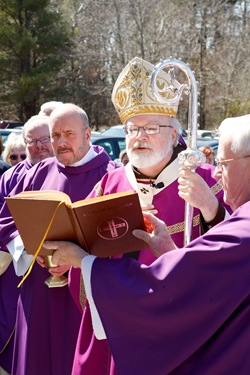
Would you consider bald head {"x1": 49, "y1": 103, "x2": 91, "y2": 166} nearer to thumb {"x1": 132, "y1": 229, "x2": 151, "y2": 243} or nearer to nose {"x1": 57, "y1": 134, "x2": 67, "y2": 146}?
nose {"x1": 57, "y1": 134, "x2": 67, "y2": 146}

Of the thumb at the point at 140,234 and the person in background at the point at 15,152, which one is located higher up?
the thumb at the point at 140,234

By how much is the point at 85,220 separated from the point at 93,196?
1.04 m

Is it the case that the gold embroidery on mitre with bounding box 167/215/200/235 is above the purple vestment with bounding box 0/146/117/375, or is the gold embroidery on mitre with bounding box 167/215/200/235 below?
above

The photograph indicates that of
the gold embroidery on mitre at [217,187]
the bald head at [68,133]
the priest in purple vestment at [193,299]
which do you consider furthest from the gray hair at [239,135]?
the bald head at [68,133]

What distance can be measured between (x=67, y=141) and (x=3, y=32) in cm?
2708

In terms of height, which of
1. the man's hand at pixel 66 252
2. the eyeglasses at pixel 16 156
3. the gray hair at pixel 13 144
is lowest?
the eyeglasses at pixel 16 156

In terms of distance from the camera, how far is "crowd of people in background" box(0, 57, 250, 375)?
7.87 feet

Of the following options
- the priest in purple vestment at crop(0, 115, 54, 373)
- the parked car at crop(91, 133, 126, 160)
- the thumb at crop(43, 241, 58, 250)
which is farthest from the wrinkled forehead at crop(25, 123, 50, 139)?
the parked car at crop(91, 133, 126, 160)

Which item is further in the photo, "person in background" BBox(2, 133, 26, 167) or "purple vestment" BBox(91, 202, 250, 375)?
"person in background" BBox(2, 133, 26, 167)

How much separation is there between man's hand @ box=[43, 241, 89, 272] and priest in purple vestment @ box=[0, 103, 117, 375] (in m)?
1.28

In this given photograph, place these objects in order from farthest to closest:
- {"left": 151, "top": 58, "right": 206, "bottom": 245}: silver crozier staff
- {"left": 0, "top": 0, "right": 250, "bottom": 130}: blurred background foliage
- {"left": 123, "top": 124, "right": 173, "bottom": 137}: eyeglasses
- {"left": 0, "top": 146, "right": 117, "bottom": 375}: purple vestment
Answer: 1. {"left": 0, "top": 0, "right": 250, "bottom": 130}: blurred background foliage
2. {"left": 0, "top": 146, "right": 117, "bottom": 375}: purple vestment
3. {"left": 123, "top": 124, "right": 173, "bottom": 137}: eyeglasses
4. {"left": 151, "top": 58, "right": 206, "bottom": 245}: silver crozier staff

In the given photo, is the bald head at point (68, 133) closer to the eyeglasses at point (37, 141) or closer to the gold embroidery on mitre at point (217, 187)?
the eyeglasses at point (37, 141)

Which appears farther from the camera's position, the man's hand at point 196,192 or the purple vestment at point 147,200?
the purple vestment at point 147,200

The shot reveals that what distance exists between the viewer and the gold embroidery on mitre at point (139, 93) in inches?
129
